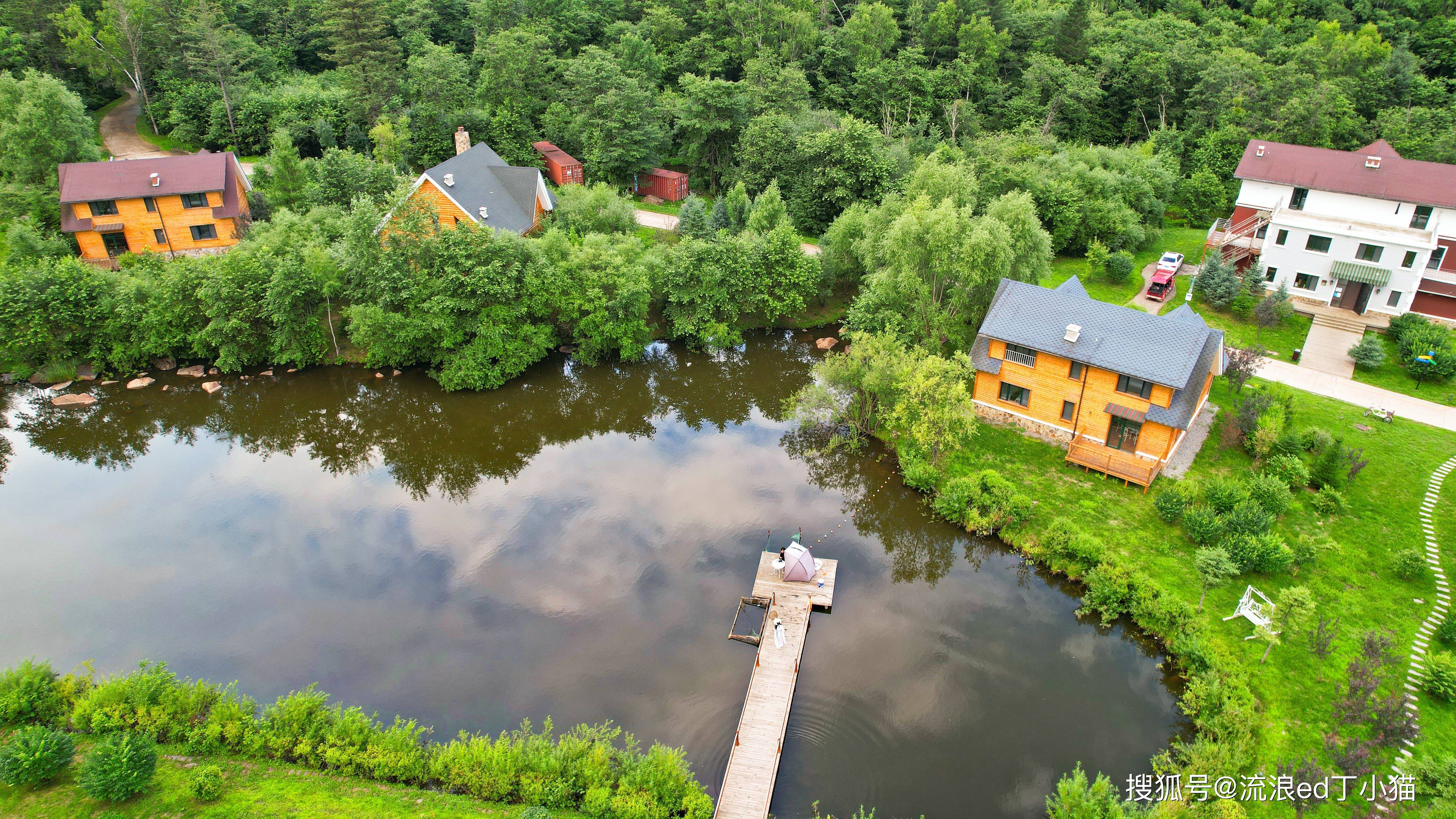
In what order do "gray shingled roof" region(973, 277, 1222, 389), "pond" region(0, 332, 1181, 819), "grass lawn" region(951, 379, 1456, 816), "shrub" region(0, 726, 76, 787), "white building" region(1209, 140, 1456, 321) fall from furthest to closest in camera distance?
"white building" region(1209, 140, 1456, 321) → "gray shingled roof" region(973, 277, 1222, 389) → "pond" region(0, 332, 1181, 819) → "grass lawn" region(951, 379, 1456, 816) → "shrub" region(0, 726, 76, 787)

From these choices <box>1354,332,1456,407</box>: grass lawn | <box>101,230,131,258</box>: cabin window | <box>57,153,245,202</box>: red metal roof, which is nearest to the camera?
<box>1354,332,1456,407</box>: grass lawn

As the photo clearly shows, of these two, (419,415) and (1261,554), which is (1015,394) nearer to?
(1261,554)

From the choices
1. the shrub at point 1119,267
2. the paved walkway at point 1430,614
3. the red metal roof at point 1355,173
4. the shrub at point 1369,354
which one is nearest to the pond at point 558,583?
the paved walkway at point 1430,614

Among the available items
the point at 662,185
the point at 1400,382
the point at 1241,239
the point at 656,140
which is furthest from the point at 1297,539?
the point at 656,140

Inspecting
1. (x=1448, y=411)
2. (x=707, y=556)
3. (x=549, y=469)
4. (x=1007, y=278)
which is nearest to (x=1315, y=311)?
(x=1448, y=411)

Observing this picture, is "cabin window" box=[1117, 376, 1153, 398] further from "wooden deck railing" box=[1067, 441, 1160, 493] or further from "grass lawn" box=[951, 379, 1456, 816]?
"grass lawn" box=[951, 379, 1456, 816]

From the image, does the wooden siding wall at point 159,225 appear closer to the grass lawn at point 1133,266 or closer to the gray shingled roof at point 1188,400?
the gray shingled roof at point 1188,400

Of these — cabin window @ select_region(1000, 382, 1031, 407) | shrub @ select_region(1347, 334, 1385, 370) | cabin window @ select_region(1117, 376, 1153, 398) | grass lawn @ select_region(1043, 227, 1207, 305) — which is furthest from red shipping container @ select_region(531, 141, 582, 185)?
shrub @ select_region(1347, 334, 1385, 370)
